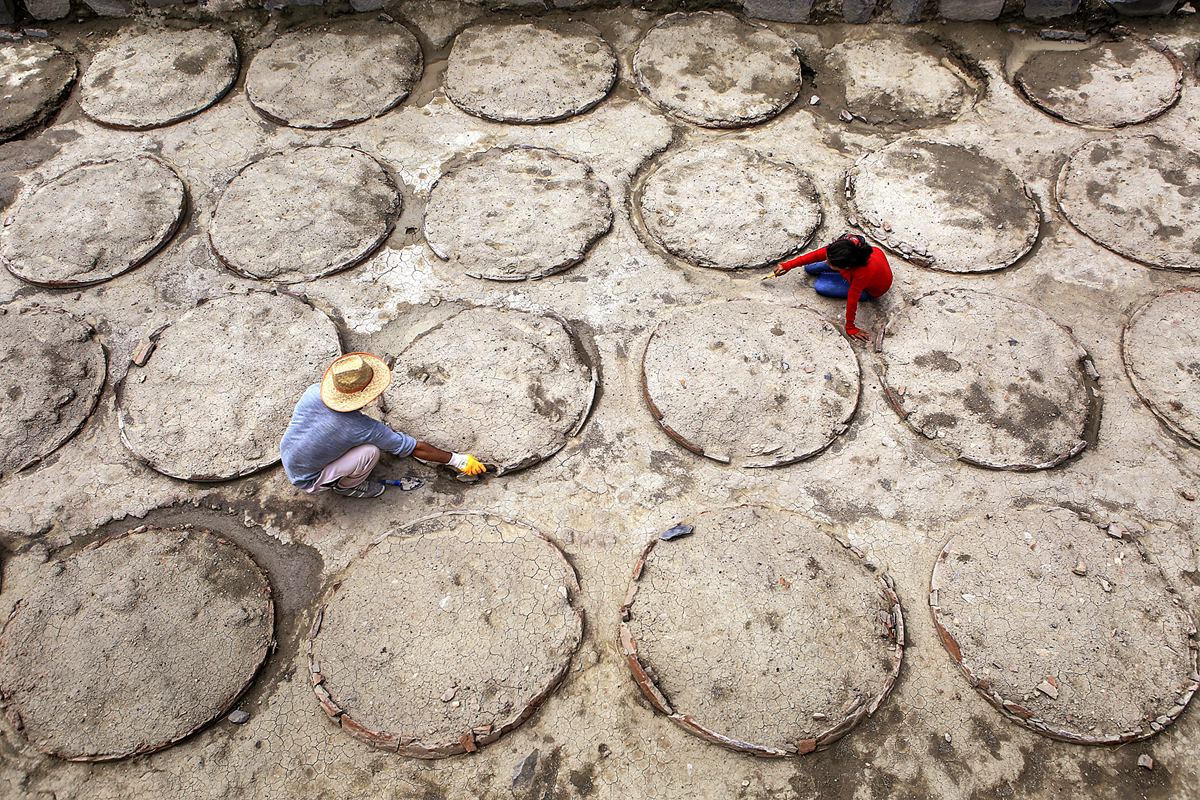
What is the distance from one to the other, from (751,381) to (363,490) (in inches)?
82.9

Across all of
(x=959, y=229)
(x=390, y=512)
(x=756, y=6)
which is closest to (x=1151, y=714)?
(x=959, y=229)

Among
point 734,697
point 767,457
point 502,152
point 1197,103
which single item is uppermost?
point 1197,103

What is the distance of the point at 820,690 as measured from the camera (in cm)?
271

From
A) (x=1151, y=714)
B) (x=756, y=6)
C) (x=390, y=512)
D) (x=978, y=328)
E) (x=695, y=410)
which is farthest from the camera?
(x=756, y=6)

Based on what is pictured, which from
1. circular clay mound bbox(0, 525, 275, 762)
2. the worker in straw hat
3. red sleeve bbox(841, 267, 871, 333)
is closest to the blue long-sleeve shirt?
the worker in straw hat

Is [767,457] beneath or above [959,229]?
beneath

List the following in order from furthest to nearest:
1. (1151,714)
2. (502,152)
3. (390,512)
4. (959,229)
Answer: (502,152), (959,229), (390,512), (1151,714)

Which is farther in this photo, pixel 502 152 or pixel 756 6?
pixel 756 6

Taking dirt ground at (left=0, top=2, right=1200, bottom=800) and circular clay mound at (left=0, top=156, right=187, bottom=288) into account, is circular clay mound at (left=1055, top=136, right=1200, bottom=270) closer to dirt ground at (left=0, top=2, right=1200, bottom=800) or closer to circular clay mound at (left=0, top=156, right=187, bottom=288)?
dirt ground at (left=0, top=2, right=1200, bottom=800)

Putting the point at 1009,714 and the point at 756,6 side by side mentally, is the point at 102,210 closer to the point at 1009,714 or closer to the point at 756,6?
the point at 756,6

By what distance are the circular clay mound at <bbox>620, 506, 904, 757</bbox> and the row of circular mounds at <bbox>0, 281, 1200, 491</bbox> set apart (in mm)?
498

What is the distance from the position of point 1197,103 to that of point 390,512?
6.23m

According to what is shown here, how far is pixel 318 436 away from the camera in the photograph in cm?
285

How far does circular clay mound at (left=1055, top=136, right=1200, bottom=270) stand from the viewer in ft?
13.2
